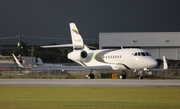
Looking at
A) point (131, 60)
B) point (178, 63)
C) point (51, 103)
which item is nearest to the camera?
point (51, 103)

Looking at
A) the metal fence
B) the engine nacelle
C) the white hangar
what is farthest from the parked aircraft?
the white hangar

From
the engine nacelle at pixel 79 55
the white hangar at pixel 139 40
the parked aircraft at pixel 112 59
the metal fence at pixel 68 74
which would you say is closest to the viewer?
the parked aircraft at pixel 112 59

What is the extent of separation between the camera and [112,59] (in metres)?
51.7

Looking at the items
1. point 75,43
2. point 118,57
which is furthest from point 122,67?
point 75,43

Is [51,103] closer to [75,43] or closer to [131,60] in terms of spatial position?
[131,60]

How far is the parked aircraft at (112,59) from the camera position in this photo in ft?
157

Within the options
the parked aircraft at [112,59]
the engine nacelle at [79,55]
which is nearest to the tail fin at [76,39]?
the parked aircraft at [112,59]

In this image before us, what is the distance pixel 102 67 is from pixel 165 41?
1236 inches

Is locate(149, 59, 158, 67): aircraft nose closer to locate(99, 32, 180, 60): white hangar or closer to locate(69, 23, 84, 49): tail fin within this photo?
locate(69, 23, 84, 49): tail fin

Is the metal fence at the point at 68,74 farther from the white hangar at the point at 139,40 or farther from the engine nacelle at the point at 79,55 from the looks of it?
the white hangar at the point at 139,40

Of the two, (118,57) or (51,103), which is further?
(118,57)

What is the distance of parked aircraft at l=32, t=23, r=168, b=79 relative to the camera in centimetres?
4793

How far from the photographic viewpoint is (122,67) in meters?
50.4

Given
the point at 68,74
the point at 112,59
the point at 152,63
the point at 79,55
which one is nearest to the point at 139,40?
the point at 68,74
